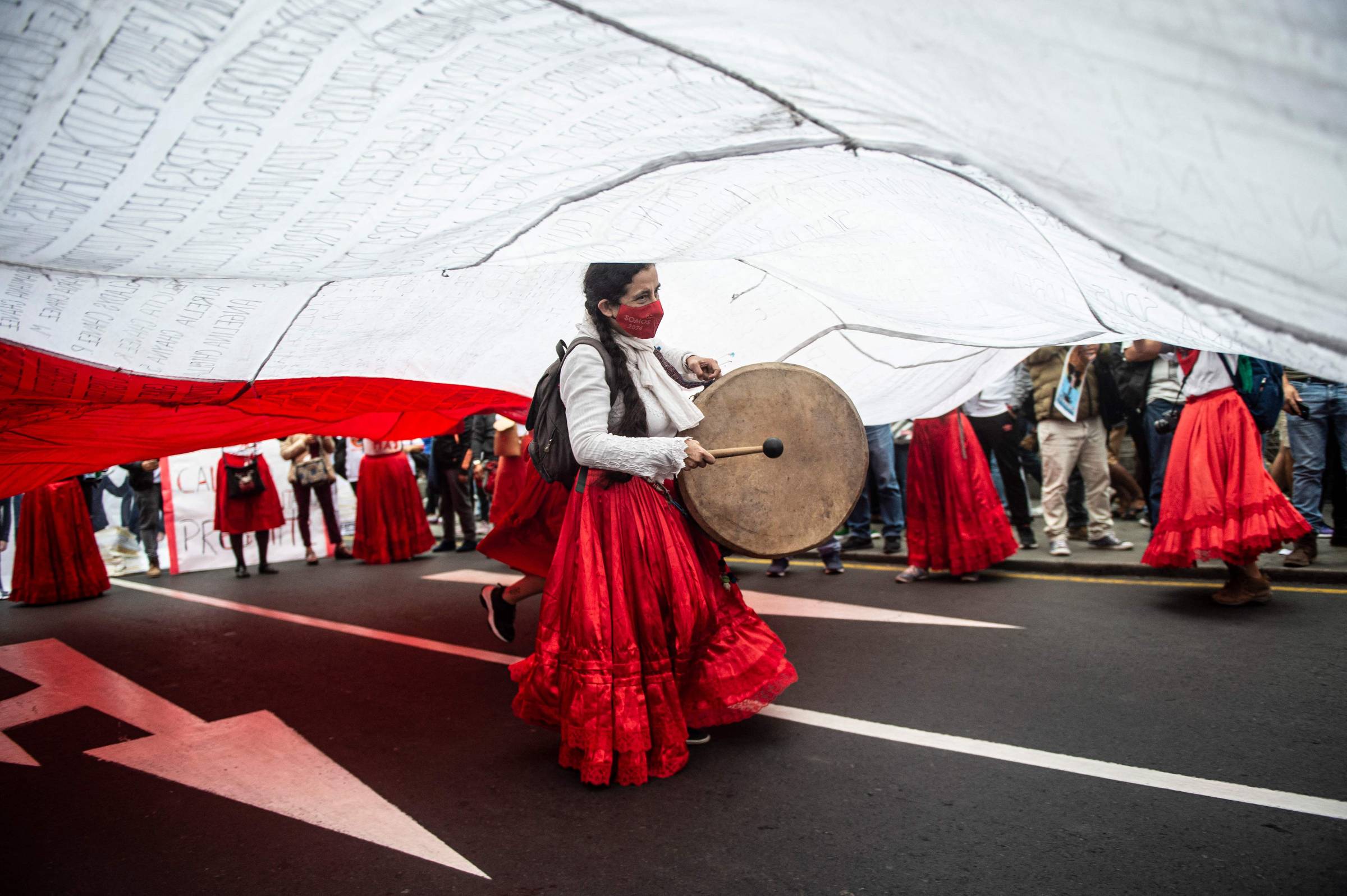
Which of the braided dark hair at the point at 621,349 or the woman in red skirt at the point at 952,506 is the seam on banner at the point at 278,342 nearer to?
the braided dark hair at the point at 621,349

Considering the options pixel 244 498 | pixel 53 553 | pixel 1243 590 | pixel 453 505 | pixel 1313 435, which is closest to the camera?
pixel 1243 590

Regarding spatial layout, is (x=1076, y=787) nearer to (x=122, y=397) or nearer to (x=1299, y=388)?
(x=122, y=397)

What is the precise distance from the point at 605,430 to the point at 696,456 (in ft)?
1.17

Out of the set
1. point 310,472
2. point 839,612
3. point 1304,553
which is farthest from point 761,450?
point 310,472

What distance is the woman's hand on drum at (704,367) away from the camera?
136 inches

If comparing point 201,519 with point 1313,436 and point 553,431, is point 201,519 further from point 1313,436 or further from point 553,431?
point 1313,436

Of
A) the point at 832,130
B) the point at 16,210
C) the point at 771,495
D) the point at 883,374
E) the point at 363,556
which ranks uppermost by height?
the point at 832,130

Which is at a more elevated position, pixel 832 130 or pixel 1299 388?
pixel 832 130

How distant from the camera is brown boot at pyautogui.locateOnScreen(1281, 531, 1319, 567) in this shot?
5.57 m

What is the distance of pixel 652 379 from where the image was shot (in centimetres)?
317

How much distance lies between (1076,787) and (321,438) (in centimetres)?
989

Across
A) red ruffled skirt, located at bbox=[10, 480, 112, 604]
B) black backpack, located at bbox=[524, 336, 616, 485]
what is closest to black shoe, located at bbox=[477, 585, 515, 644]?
black backpack, located at bbox=[524, 336, 616, 485]

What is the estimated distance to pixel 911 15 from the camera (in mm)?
1285

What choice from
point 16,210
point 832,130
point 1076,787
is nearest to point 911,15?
point 832,130
